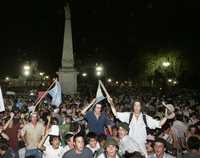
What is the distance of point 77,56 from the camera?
78750mm

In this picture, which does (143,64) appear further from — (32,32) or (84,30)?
(32,32)

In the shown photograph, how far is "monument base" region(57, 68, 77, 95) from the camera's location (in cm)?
4347

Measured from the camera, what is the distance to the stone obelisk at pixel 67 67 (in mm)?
42688

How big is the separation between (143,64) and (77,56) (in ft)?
37.3

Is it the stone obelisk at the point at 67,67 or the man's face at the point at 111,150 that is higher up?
the stone obelisk at the point at 67,67

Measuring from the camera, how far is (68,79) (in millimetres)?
43906

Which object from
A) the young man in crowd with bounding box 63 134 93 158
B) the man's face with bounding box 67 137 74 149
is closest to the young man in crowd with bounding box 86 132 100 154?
the man's face with bounding box 67 137 74 149

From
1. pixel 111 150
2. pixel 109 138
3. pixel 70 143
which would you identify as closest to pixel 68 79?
pixel 70 143

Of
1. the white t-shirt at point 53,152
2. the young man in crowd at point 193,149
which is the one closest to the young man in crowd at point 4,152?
the white t-shirt at point 53,152

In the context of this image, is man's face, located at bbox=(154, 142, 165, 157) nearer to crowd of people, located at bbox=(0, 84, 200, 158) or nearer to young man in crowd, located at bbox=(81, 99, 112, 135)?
crowd of people, located at bbox=(0, 84, 200, 158)

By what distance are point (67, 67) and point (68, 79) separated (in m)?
1.13

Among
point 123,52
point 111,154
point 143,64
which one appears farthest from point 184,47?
point 111,154

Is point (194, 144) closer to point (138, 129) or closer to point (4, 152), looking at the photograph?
point (138, 129)

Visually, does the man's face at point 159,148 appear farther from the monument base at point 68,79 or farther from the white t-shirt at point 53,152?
the monument base at point 68,79
